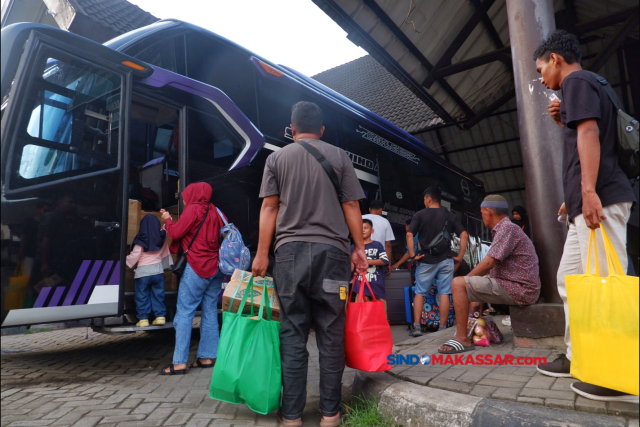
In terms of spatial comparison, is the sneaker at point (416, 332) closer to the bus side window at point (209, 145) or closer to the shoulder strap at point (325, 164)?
the bus side window at point (209, 145)

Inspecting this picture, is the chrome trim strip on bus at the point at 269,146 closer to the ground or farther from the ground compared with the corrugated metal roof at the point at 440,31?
Result: closer to the ground

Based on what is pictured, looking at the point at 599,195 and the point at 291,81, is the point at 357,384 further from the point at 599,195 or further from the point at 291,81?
the point at 291,81

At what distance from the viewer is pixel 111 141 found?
11.5ft

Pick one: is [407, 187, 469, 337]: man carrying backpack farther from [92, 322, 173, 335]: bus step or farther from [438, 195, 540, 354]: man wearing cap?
[92, 322, 173, 335]: bus step

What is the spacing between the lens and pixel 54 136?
285cm

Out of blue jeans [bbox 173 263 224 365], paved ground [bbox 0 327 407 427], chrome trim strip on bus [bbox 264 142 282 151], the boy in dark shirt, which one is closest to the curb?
paved ground [bbox 0 327 407 427]

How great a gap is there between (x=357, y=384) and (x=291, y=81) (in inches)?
153

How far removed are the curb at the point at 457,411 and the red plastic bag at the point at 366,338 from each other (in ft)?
0.59

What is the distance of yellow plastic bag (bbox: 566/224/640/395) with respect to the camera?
1787mm

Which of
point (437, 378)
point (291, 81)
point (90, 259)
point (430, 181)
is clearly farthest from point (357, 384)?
point (430, 181)

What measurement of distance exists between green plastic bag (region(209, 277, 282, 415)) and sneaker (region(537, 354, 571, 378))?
5.36ft

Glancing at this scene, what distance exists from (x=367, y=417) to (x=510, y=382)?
884 millimetres

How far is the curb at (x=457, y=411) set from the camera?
1.96 metres

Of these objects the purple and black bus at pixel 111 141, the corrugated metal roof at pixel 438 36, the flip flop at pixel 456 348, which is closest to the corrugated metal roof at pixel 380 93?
the corrugated metal roof at pixel 438 36
